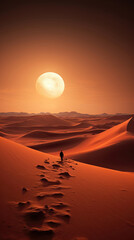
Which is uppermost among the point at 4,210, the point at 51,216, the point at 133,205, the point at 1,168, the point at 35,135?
the point at 35,135

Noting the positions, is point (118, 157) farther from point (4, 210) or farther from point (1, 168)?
point (4, 210)

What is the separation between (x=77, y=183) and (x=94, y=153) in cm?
855

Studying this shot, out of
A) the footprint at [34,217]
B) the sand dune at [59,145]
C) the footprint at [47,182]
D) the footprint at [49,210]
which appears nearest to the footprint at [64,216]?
the footprint at [49,210]

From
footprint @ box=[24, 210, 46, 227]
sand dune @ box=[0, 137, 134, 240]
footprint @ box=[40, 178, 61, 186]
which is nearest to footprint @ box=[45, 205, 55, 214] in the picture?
sand dune @ box=[0, 137, 134, 240]

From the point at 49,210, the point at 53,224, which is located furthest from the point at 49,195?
the point at 53,224

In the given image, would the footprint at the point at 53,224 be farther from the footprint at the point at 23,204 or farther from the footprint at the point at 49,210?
the footprint at the point at 23,204

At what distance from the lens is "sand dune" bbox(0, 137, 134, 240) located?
6.85 ft

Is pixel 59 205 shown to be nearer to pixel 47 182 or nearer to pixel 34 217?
pixel 34 217

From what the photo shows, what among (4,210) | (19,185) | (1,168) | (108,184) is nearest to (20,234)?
(4,210)

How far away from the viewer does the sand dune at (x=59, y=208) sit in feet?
6.85

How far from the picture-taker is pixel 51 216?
7.78 ft

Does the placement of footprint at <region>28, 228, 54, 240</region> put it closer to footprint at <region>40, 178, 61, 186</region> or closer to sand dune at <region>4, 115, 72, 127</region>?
footprint at <region>40, 178, 61, 186</region>

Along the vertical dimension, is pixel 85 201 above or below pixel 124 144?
below

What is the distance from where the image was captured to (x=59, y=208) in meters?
2.62
